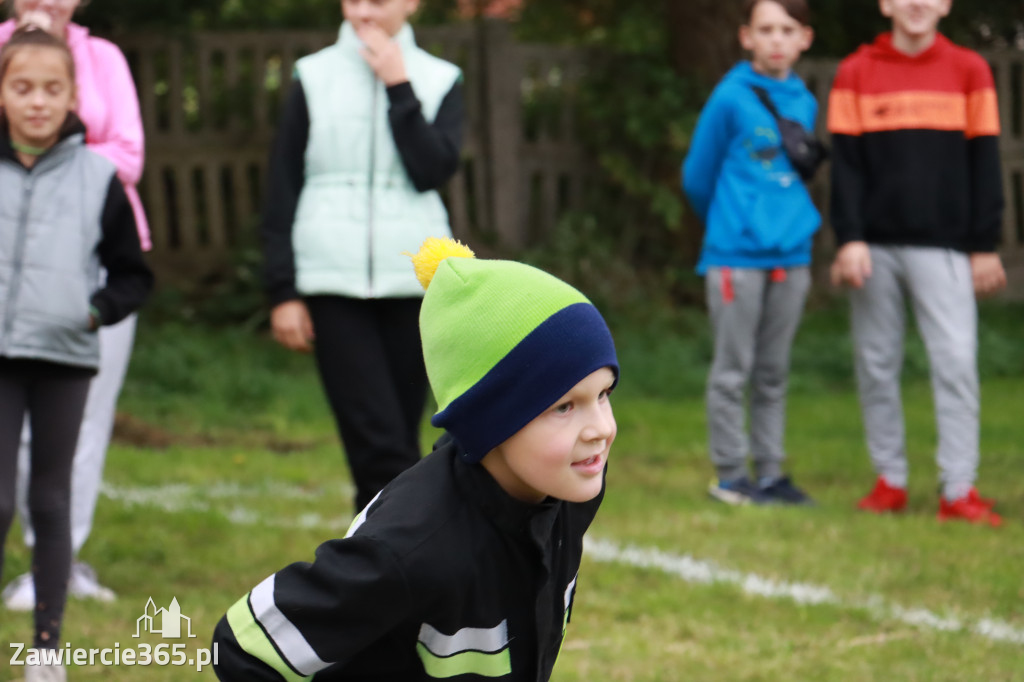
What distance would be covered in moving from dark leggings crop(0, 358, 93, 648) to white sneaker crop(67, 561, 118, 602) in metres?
0.75

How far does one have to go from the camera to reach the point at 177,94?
11.3 metres

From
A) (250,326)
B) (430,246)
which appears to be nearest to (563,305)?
(430,246)

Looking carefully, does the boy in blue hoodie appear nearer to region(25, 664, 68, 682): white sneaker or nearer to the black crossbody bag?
the black crossbody bag

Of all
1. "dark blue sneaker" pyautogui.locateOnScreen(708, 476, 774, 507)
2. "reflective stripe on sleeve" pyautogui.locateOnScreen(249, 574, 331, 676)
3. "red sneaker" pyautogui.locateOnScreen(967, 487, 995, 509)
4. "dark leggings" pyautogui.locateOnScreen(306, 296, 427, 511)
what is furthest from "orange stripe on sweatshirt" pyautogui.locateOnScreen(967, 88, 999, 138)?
"reflective stripe on sleeve" pyautogui.locateOnScreen(249, 574, 331, 676)

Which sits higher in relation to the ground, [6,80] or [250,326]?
[6,80]

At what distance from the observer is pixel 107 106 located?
15.8ft

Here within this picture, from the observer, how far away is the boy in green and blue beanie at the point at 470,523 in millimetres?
2449

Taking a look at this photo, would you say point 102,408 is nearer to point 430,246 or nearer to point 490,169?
point 430,246

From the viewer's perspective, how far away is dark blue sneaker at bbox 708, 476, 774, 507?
6418 mm

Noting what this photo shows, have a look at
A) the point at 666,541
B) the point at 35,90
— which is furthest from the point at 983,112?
the point at 35,90

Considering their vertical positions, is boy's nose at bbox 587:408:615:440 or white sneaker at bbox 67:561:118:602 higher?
boy's nose at bbox 587:408:615:440

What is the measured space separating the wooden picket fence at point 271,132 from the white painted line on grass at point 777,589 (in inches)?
245

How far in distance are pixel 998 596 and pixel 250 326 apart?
22.6 feet

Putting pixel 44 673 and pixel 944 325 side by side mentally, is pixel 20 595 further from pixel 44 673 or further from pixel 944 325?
pixel 944 325
